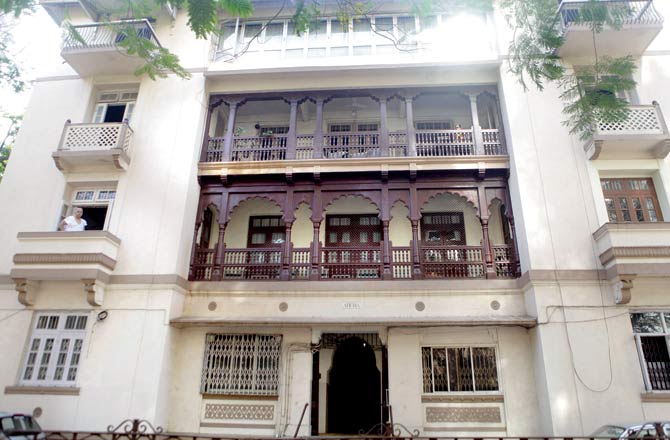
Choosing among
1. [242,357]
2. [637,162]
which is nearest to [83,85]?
[242,357]

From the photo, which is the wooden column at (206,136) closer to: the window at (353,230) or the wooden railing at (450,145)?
the window at (353,230)

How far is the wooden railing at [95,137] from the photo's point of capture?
1140 centimetres

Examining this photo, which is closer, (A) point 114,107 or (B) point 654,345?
(B) point 654,345

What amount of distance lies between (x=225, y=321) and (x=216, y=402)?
6.59 feet

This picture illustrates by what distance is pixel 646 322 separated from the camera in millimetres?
9422

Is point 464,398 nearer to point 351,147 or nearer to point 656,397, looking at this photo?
point 656,397

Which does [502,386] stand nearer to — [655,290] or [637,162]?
[655,290]

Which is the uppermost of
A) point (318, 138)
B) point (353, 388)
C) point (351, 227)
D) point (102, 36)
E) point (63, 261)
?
point (102, 36)

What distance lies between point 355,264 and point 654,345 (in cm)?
702

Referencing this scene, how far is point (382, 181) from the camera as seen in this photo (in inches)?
456

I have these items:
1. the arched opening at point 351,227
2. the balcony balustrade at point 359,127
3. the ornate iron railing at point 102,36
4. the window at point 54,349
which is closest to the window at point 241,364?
the arched opening at point 351,227

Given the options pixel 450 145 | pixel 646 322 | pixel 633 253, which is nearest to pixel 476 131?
pixel 450 145

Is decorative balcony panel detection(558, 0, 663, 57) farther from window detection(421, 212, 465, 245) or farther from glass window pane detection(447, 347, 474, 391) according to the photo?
glass window pane detection(447, 347, 474, 391)

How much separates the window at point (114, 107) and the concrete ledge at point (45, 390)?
7.58 metres
